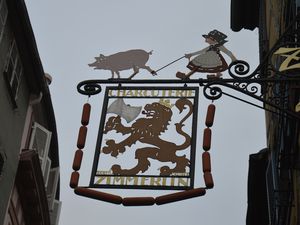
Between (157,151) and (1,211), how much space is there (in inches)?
375

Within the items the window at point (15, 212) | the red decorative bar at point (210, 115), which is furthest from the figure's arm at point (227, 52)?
the window at point (15, 212)

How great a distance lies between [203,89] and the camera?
316 inches

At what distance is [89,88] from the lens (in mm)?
8508

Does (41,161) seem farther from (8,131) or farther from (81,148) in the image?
(81,148)

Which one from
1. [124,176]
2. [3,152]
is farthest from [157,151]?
[3,152]

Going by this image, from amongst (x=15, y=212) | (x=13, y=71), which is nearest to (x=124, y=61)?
(x=13, y=71)

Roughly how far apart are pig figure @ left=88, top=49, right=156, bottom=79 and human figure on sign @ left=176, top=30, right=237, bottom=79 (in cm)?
54

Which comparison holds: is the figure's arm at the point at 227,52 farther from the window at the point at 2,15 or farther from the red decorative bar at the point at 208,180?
the window at the point at 2,15

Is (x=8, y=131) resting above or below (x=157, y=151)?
above

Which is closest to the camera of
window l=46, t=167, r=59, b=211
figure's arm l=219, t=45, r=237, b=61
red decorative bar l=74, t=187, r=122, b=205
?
red decorative bar l=74, t=187, r=122, b=205

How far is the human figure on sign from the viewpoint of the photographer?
8.63 metres

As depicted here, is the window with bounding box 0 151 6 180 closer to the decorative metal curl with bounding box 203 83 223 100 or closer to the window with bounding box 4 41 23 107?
the window with bounding box 4 41 23 107

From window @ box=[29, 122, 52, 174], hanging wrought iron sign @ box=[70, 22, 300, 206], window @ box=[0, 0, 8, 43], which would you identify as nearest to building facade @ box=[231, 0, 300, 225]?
hanging wrought iron sign @ box=[70, 22, 300, 206]

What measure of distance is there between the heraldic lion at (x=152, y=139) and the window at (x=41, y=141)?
11.2 metres
